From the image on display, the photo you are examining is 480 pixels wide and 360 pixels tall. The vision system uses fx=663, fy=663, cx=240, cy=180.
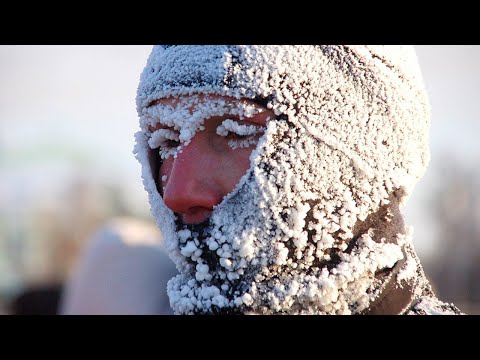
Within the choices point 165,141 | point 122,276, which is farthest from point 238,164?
point 122,276

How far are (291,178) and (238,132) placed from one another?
14 cm

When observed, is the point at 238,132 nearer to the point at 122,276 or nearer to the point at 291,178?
the point at 291,178

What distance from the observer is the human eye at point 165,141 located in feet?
4.81

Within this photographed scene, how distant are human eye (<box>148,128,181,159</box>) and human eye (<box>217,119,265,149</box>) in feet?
0.40

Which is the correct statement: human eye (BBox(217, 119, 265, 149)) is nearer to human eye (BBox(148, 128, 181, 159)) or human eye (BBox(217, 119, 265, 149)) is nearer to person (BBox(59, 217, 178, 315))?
human eye (BBox(148, 128, 181, 159))

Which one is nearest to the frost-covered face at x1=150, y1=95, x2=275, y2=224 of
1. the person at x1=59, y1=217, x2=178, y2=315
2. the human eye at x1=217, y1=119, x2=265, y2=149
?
the human eye at x1=217, y1=119, x2=265, y2=149

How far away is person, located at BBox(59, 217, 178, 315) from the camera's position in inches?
103

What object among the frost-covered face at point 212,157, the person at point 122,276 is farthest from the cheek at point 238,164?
the person at point 122,276
